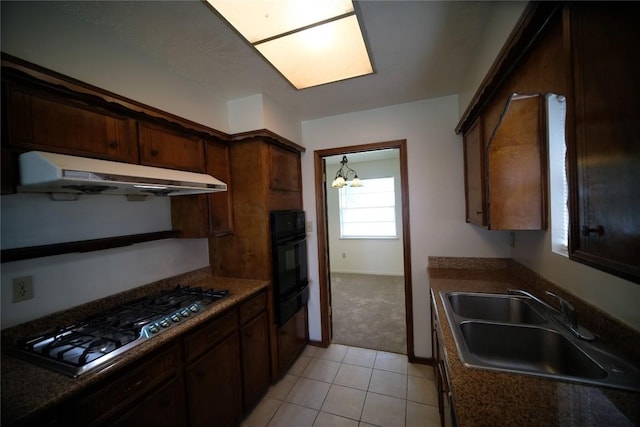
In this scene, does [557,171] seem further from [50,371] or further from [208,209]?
[50,371]

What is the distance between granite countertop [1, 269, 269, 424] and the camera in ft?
2.65

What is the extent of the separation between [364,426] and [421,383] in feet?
2.27

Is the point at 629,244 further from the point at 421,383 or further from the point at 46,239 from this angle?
the point at 46,239

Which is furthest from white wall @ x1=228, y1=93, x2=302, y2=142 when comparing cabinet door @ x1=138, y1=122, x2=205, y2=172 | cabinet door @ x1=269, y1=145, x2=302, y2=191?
cabinet door @ x1=138, y1=122, x2=205, y2=172

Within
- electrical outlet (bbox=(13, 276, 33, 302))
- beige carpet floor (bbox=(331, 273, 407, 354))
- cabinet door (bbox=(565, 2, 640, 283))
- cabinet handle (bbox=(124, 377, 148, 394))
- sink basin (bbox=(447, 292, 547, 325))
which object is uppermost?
cabinet door (bbox=(565, 2, 640, 283))

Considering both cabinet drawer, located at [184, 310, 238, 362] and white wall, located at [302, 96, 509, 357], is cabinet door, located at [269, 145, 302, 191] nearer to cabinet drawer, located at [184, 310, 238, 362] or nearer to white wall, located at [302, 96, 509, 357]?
white wall, located at [302, 96, 509, 357]

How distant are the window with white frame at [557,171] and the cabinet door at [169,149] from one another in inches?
89.2

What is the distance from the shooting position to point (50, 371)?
0.97 m

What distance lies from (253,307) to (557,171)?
2.19m

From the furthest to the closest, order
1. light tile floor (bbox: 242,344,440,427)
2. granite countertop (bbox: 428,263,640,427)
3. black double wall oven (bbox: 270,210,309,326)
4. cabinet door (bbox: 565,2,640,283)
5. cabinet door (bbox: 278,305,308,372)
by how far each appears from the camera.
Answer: cabinet door (bbox: 278,305,308,372), black double wall oven (bbox: 270,210,309,326), light tile floor (bbox: 242,344,440,427), granite countertop (bbox: 428,263,640,427), cabinet door (bbox: 565,2,640,283)

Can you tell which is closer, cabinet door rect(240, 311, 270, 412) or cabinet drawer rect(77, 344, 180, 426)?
cabinet drawer rect(77, 344, 180, 426)

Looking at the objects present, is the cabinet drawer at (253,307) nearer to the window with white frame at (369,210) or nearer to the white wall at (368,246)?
the white wall at (368,246)

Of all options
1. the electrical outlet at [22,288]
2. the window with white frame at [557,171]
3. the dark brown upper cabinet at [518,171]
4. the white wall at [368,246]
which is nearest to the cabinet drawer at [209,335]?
the electrical outlet at [22,288]

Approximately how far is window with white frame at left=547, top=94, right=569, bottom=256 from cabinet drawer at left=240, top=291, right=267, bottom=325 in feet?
6.62
